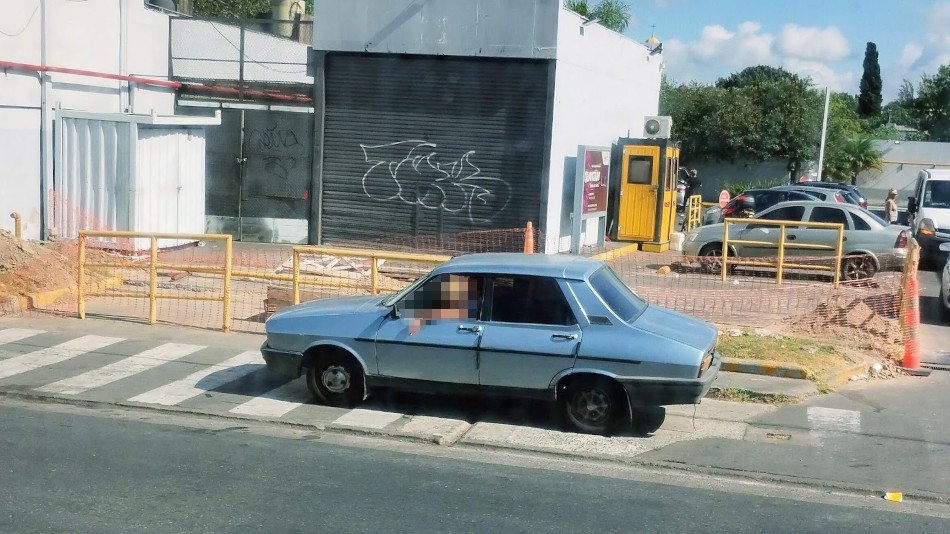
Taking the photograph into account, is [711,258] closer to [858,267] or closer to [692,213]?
[858,267]

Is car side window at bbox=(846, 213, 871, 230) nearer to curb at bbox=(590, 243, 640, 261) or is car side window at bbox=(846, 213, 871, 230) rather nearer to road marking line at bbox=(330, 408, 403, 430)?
curb at bbox=(590, 243, 640, 261)

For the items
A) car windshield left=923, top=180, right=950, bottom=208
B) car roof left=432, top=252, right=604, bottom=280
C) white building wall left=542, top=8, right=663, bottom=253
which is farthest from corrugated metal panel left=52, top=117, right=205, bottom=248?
car windshield left=923, top=180, right=950, bottom=208

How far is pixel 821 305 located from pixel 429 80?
30.3 feet

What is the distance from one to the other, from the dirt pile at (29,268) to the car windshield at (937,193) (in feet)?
57.8

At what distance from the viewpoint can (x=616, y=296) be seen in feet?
29.6

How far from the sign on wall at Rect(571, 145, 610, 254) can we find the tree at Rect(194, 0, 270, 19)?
25.9 metres

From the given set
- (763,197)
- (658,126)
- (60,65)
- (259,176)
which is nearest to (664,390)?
(60,65)

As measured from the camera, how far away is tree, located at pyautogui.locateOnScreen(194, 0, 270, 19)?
44062 millimetres

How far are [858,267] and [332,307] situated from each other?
1220 cm

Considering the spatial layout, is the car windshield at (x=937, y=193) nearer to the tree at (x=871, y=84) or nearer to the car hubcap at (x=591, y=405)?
the car hubcap at (x=591, y=405)

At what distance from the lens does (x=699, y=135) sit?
163ft

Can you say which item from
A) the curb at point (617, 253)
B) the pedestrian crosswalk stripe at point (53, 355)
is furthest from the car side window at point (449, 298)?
the curb at point (617, 253)

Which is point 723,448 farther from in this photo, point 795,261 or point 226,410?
point 795,261

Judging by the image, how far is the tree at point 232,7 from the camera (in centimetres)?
4406
